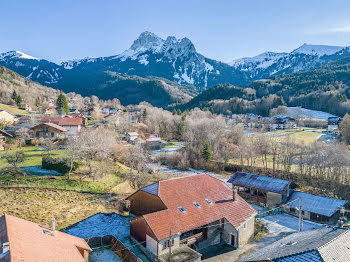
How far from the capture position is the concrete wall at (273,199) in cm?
3438

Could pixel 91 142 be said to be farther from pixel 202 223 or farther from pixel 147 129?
pixel 147 129

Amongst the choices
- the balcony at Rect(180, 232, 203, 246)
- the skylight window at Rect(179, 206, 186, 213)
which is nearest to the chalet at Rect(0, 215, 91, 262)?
the balcony at Rect(180, 232, 203, 246)

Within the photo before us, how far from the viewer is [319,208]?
30.2 m

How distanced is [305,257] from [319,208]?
20545mm

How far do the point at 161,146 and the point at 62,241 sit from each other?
57.8 m

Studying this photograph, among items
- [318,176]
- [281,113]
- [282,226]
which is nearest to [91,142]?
[282,226]

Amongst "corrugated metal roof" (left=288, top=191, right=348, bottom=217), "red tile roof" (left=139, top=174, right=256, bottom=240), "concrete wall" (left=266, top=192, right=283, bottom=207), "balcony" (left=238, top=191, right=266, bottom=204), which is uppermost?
"red tile roof" (left=139, top=174, right=256, bottom=240)

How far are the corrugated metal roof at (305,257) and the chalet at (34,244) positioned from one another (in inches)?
474

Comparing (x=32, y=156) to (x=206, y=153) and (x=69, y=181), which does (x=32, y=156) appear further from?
(x=206, y=153)

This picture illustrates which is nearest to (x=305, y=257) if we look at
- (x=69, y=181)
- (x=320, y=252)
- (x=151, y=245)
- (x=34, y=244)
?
(x=320, y=252)

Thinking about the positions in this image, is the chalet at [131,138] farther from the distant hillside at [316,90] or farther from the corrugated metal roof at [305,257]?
the distant hillside at [316,90]

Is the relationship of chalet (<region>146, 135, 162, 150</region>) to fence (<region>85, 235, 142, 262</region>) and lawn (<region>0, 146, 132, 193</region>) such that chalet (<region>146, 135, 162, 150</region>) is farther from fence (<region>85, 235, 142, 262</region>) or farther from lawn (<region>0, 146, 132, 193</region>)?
fence (<region>85, 235, 142, 262</region>)

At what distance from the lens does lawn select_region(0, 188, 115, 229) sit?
2497 cm

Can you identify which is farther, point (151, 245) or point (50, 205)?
point (50, 205)
